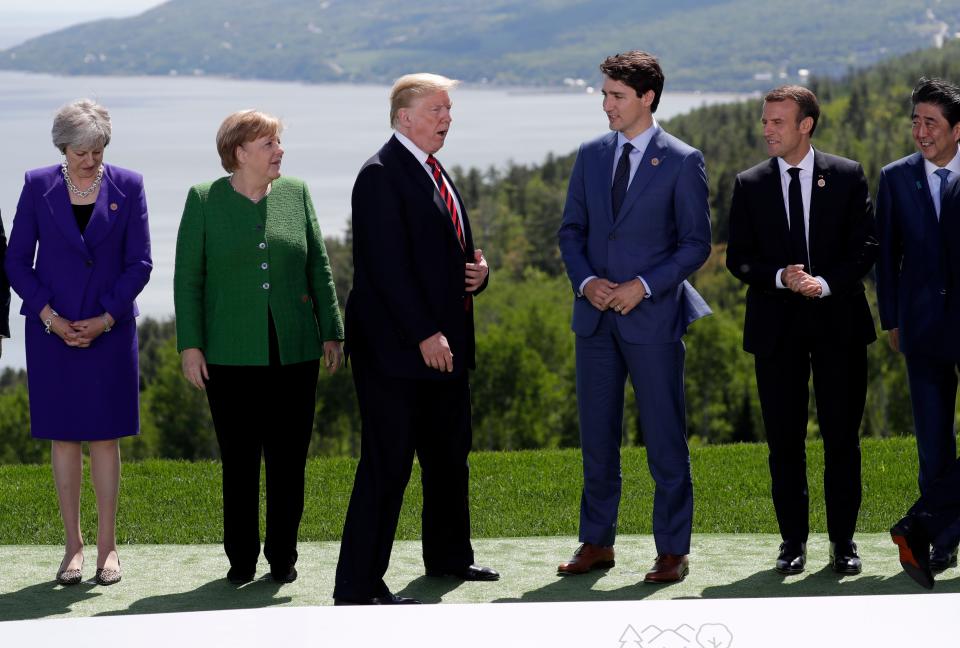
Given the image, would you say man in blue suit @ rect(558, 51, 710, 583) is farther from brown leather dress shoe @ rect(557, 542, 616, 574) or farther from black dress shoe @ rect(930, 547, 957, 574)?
black dress shoe @ rect(930, 547, 957, 574)

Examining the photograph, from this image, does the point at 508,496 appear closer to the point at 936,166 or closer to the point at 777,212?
the point at 777,212

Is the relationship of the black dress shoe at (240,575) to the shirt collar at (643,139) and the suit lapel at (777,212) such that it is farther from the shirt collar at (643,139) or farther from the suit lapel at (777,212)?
the suit lapel at (777,212)

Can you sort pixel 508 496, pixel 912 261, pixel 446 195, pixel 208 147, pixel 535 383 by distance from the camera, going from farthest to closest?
pixel 208 147, pixel 535 383, pixel 508 496, pixel 912 261, pixel 446 195

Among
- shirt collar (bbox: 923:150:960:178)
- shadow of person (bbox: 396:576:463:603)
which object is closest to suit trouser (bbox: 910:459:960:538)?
shirt collar (bbox: 923:150:960:178)

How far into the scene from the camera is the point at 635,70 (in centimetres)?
507

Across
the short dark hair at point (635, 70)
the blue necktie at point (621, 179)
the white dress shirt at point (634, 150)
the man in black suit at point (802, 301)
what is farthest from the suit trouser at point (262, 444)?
the man in black suit at point (802, 301)

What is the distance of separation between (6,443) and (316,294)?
65.7m

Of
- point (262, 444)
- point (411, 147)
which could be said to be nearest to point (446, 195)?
point (411, 147)

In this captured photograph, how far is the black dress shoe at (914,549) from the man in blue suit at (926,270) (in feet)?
1.57

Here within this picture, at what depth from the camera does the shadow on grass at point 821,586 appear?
16.7ft

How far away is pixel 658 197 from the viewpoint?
5.18m

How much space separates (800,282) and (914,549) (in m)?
1.07

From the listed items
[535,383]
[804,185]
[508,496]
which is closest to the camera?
[804,185]

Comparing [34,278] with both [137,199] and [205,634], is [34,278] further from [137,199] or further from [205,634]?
[205,634]
